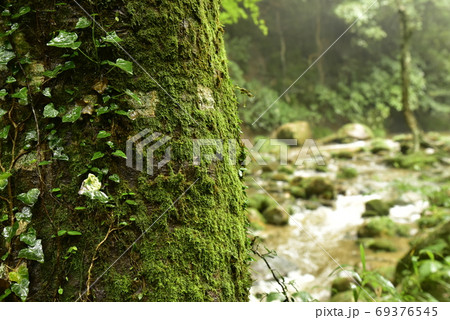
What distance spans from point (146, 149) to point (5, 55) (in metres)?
0.50

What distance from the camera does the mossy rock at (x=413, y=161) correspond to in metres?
6.81

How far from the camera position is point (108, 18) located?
871 millimetres

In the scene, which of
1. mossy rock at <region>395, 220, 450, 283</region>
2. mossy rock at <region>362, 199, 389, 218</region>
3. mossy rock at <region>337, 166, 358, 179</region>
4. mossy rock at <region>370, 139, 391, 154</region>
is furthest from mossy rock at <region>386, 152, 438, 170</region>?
mossy rock at <region>395, 220, 450, 283</region>

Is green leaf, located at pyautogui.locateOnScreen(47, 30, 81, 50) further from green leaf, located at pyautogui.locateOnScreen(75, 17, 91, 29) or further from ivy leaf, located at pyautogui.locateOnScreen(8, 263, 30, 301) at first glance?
ivy leaf, located at pyautogui.locateOnScreen(8, 263, 30, 301)

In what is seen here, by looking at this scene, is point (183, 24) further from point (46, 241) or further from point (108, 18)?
point (46, 241)

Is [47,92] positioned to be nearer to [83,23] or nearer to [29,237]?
[83,23]

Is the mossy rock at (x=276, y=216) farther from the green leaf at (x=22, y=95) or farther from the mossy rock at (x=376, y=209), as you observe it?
the green leaf at (x=22, y=95)

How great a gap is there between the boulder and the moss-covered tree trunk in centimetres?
866

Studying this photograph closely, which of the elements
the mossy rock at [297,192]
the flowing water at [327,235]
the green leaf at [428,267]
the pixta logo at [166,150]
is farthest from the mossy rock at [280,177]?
the pixta logo at [166,150]

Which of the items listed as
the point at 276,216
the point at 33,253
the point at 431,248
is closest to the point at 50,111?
the point at 33,253

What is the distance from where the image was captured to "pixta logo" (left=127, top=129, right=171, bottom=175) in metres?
0.85

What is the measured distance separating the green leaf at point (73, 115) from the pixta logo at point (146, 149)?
159mm
